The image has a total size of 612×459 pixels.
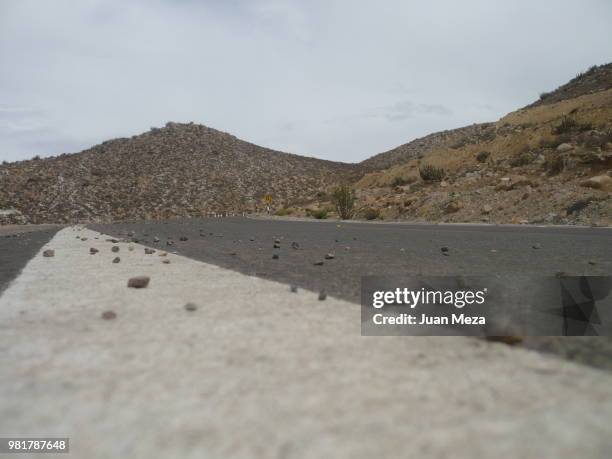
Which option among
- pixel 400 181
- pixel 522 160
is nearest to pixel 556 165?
pixel 522 160

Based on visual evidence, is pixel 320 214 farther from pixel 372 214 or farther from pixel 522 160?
pixel 522 160

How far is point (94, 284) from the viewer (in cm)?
388

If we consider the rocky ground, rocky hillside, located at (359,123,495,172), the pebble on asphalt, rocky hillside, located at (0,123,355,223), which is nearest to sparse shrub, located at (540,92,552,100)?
the rocky ground

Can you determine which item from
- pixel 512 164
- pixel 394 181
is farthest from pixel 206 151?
pixel 512 164

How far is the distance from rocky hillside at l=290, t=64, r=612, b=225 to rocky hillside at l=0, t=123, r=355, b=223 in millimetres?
16605

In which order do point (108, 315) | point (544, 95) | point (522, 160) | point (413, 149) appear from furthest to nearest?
point (413, 149)
point (544, 95)
point (522, 160)
point (108, 315)

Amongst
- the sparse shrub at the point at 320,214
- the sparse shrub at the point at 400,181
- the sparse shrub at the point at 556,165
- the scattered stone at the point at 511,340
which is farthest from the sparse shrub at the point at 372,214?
the scattered stone at the point at 511,340

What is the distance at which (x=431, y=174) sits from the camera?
1065 inches

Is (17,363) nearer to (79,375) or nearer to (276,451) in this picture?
(79,375)

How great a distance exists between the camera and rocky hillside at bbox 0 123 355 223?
43.8 meters

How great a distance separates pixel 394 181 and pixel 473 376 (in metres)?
29.9

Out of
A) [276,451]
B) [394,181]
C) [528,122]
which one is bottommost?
[276,451]

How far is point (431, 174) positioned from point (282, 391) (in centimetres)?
2648

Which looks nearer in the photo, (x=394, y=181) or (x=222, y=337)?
(x=222, y=337)
